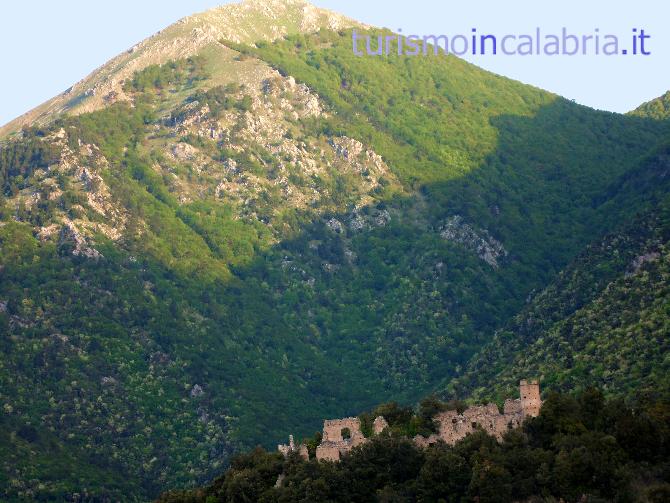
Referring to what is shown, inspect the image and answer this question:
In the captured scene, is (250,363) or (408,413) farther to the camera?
(250,363)

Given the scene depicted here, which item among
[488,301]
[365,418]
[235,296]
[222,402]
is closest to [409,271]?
[488,301]

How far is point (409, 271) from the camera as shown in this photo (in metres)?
200

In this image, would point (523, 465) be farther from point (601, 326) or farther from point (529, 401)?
point (601, 326)

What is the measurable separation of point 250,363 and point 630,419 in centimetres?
8557

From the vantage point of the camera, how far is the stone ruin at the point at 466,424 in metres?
103

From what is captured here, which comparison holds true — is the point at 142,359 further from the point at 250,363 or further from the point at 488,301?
the point at 488,301

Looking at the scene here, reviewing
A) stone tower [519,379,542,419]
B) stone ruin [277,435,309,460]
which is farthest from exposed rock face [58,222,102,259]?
stone tower [519,379,542,419]

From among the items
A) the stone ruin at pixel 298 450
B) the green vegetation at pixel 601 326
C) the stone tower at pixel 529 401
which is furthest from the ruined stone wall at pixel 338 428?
the green vegetation at pixel 601 326

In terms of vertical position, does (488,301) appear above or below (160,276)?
below

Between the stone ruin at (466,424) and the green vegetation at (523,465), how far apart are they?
1040 millimetres

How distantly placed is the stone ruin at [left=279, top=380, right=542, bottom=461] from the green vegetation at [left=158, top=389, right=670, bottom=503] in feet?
Result: 3.41

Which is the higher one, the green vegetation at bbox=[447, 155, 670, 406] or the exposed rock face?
the exposed rock face

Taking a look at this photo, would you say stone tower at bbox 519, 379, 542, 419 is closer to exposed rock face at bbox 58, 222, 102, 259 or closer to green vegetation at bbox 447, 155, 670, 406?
green vegetation at bbox 447, 155, 670, 406

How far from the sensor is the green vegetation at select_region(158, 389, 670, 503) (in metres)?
94.1
